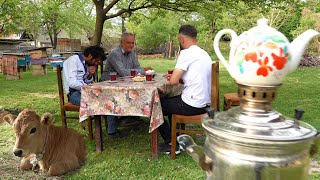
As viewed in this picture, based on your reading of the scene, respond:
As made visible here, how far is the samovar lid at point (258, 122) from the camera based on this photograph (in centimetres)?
86

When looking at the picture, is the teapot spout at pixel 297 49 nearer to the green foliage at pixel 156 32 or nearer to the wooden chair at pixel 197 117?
the wooden chair at pixel 197 117

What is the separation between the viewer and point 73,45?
76.4 ft

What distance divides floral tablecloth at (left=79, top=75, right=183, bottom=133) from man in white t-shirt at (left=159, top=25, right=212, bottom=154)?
23 centimetres

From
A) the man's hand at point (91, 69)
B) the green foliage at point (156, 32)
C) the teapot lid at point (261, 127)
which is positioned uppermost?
the green foliage at point (156, 32)

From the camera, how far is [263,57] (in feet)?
2.80

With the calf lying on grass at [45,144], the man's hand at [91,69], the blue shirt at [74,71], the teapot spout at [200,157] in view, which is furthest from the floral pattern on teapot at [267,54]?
the man's hand at [91,69]

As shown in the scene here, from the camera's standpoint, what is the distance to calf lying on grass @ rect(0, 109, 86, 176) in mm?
2838

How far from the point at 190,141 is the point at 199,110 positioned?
100 inches

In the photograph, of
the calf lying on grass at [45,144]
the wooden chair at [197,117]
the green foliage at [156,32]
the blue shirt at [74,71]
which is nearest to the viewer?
the calf lying on grass at [45,144]

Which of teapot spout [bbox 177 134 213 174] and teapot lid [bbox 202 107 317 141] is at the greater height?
teapot lid [bbox 202 107 317 141]

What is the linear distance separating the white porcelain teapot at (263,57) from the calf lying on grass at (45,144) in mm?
2471

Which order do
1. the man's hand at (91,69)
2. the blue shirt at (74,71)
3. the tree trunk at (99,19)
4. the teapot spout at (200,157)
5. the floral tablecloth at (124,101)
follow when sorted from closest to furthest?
the teapot spout at (200,157), the floral tablecloth at (124,101), the blue shirt at (74,71), the man's hand at (91,69), the tree trunk at (99,19)

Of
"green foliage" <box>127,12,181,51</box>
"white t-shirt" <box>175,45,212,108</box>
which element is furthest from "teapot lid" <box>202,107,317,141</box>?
"green foliage" <box>127,12,181,51</box>

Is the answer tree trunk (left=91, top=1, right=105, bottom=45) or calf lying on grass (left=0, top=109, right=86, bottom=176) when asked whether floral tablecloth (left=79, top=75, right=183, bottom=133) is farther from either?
tree trunk (left=91, top=1, right=105, bottom=45)
